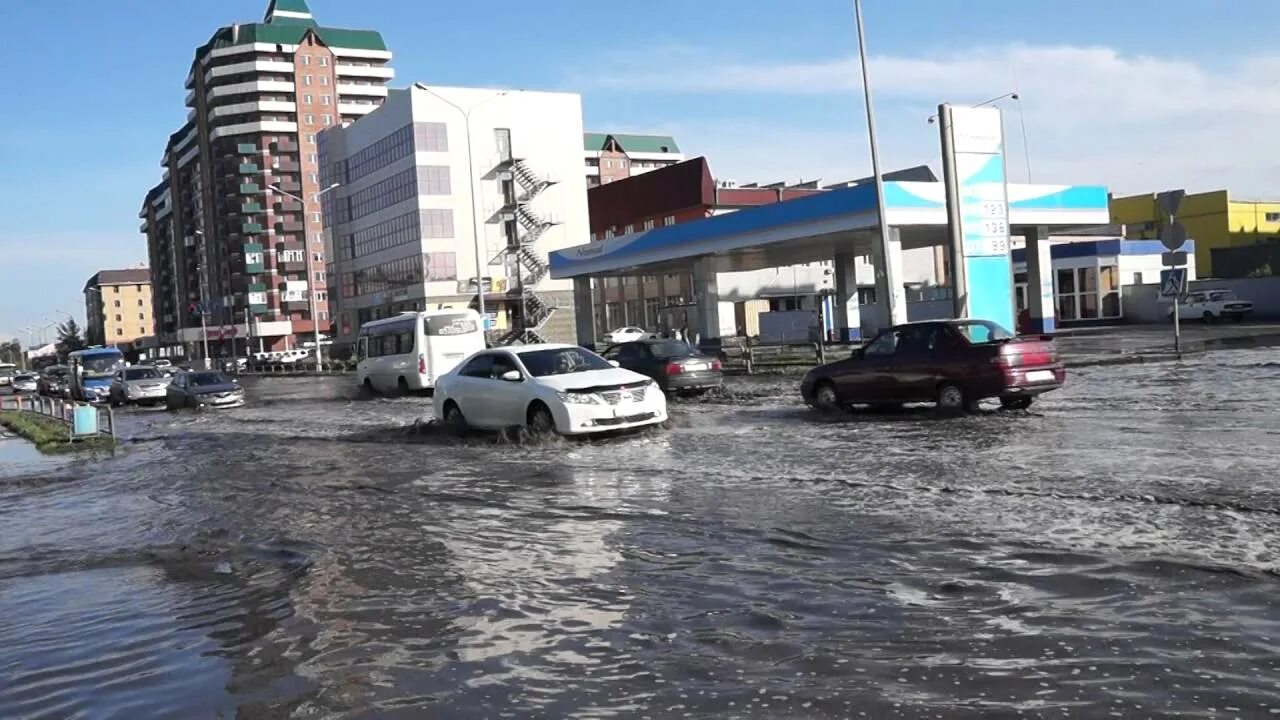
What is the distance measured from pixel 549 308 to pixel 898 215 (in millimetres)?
44624

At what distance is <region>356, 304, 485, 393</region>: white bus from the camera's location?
33.3 meters

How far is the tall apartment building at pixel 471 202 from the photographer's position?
255 feet

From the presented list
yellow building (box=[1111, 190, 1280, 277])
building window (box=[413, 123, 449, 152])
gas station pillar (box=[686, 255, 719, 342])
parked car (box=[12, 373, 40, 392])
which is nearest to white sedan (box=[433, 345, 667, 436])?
gas station pillar (box=[686, 255, 719, 342])

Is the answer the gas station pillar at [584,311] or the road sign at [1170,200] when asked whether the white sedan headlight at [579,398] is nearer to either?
the road sign at [1170,200]

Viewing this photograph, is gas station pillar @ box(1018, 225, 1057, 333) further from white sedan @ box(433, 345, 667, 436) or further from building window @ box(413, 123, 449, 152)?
building window @ box(413, 123, 449, 152)

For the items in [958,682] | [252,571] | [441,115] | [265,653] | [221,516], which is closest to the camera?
[958,682]

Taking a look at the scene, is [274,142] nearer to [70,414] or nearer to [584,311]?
[584,311]

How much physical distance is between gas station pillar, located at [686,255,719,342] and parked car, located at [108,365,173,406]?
21.3m

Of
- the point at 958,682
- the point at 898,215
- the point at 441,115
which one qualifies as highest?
the point at 441,115

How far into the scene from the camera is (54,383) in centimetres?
6581

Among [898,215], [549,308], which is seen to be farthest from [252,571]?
[549,308]

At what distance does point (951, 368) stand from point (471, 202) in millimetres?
63416

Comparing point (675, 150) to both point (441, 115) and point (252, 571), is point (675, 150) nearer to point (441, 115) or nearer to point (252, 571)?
point (441, 115)

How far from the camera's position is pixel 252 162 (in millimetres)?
119438
